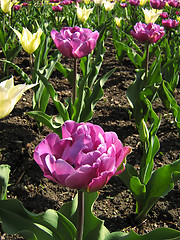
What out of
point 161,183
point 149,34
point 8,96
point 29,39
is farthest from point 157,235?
point 149,34

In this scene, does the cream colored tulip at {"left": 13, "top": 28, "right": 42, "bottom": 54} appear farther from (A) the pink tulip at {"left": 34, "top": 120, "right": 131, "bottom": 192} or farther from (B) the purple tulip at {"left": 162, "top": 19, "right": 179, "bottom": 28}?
(B) the purple tulip at {"left": 162, "top": 19, "right": 179, "bottom": 28}

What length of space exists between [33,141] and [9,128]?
0.26m

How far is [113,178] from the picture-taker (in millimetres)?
1938

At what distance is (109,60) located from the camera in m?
3.99

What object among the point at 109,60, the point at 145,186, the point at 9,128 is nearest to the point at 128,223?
the point at 145,186

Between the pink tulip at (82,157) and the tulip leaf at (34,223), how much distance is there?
30cm

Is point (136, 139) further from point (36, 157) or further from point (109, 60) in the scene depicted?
point (109, 60)

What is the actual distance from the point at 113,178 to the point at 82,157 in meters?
1.19

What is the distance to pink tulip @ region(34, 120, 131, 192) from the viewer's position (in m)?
0.77

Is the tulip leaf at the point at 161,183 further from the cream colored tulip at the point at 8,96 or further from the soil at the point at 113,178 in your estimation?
the cream colored tulip at the point at 8,96

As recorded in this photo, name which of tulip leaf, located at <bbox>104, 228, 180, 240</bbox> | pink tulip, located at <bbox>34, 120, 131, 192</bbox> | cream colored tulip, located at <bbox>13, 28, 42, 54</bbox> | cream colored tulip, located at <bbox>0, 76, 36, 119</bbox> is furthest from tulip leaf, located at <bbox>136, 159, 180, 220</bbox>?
cream colored tulip, located at <bbox>13, 28, 42, 54</bbox>

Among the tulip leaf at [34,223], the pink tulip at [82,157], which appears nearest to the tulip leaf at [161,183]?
the tulip leaf at [34,223]

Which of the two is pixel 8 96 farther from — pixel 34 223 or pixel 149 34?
pixel 149 34

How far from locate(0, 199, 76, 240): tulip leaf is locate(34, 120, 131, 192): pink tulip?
0.30 metres
